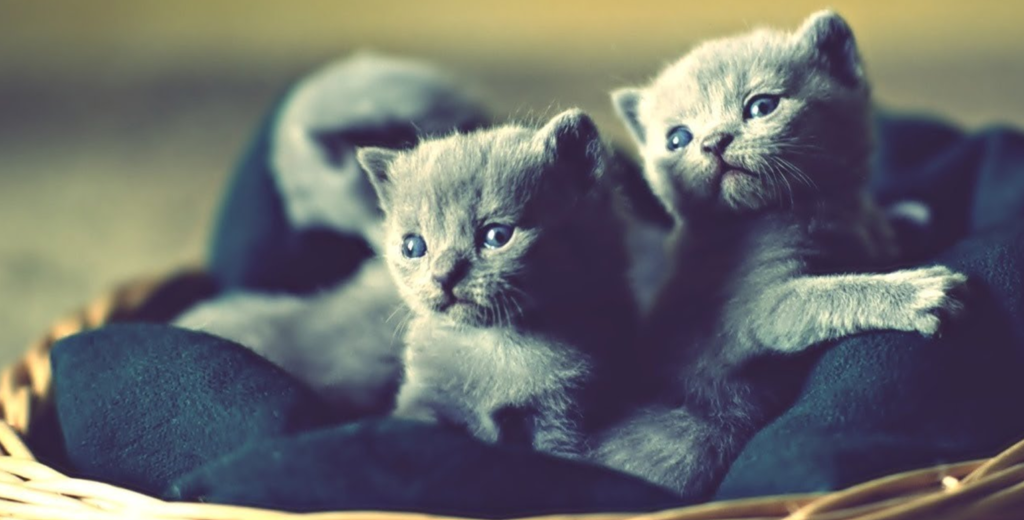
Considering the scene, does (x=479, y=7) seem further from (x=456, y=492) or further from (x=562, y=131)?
(x=456, y=492)

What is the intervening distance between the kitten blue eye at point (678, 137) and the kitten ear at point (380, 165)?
0.23 m

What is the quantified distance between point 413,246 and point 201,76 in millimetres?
1877

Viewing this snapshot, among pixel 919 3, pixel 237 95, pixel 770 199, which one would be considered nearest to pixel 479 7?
pixel 237 95

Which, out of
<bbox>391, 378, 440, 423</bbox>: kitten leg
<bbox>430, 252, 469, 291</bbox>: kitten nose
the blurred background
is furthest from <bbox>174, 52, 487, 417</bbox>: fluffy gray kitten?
the blurred background

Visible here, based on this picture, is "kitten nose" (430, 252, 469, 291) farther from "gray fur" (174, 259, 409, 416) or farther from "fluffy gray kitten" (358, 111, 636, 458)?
"gray fur" (174, 259, 409, 416)

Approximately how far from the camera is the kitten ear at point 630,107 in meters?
0.91

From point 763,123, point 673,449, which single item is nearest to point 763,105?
point 763,123

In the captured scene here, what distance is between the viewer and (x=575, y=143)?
75 centimetres

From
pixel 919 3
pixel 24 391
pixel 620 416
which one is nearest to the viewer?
pixel 620 416

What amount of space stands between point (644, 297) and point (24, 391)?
589mm

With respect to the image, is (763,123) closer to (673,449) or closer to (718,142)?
(718,142)

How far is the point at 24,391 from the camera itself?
0.94 metres

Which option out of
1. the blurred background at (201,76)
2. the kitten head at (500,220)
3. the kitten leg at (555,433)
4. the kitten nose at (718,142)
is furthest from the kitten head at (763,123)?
the blurred background at (201,76)

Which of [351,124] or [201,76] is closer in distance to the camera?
[351,124]
